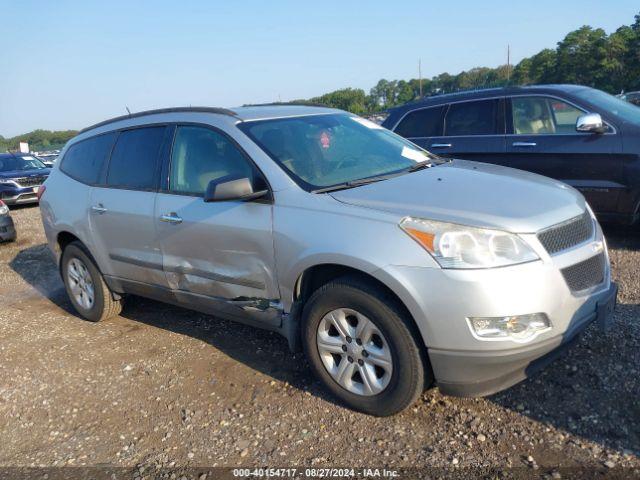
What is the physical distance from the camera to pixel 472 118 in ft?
21.2

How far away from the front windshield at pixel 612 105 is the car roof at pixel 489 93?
0.14 meters

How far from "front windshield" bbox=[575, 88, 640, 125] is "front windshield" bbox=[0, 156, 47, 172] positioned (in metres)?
14.3

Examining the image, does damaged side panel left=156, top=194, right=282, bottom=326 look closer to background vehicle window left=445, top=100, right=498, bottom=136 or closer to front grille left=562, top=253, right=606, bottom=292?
front grille left=562, top=253, right=606, bottom=292

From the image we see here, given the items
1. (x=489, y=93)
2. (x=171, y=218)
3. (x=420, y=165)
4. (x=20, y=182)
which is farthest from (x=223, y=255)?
(x=20, y=182)

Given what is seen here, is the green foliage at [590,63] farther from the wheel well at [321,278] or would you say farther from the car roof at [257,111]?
the wheel well at [321,278]

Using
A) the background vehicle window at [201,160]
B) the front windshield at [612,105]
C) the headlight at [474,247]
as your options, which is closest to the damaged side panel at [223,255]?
the background vehicle window at [201,160]

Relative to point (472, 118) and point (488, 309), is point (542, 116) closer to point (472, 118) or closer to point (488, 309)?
point (472, 118)

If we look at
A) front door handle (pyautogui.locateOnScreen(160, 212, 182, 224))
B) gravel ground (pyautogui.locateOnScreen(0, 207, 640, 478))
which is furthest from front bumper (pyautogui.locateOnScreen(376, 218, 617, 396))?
front door handle (pyautogui.locateOnScreen(160, 212, 182, 224))

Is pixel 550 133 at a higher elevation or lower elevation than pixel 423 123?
lower

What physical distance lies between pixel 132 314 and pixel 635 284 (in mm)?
4438

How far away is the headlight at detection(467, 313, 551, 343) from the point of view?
2607mm

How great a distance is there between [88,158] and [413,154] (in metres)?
2.84

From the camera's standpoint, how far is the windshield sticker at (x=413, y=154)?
399 cm

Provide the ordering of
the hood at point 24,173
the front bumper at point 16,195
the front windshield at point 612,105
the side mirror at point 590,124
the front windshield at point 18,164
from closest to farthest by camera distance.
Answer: the side mirror at point 590,124 < the front windshield at point 612,105 < the front bumper at point 16,195 < the hood at point 24,173 < the front windshield at point 18,164
